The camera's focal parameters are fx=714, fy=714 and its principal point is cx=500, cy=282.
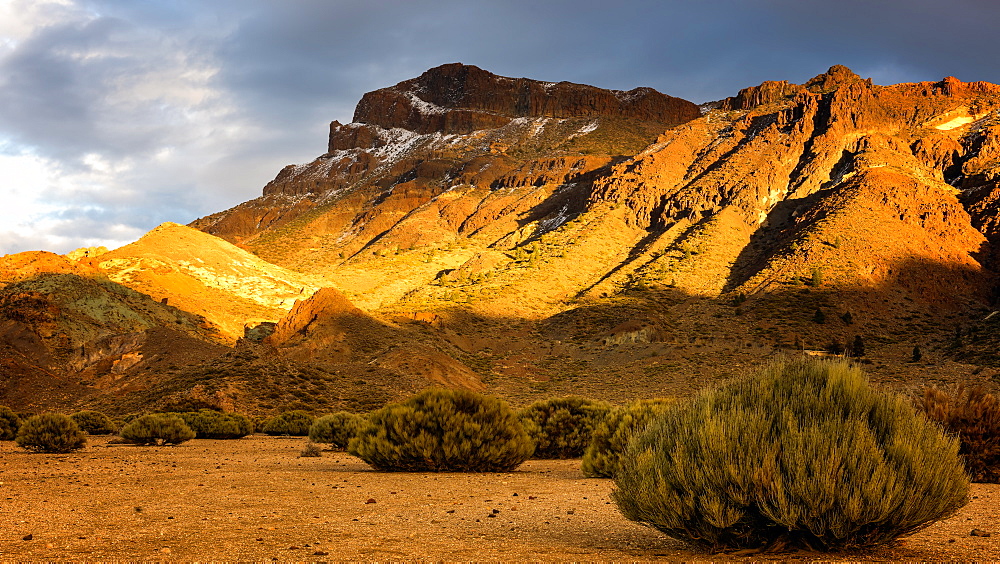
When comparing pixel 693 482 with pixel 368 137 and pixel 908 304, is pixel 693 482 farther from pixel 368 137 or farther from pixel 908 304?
pixel 368 137

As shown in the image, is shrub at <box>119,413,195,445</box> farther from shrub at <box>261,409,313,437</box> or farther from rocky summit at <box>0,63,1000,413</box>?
rocky summit at <box>0,63,1000,413</box>

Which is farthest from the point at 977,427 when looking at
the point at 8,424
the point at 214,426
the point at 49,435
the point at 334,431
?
the point at 8,424

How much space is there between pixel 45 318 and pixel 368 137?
155330 mm

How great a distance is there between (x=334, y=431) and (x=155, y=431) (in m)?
6.05

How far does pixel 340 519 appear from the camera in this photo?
8711 mm

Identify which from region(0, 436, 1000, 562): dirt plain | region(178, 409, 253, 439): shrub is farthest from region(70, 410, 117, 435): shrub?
region(0, 436, 1000, 562): dirt plain

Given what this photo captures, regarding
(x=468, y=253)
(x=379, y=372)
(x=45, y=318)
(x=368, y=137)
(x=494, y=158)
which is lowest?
(x=379, y=372)

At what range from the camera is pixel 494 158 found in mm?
146625

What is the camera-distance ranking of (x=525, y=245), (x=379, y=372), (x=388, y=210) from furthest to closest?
(x=388, y=210) → (x=525, y=245) → (x=379, y=372)

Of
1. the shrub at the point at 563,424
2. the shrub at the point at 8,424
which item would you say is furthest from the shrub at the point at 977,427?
the shrub at the point at 8,424

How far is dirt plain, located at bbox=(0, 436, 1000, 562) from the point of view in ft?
21.1

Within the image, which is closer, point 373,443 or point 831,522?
point 831,522

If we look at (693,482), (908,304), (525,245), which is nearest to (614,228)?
(525,245)

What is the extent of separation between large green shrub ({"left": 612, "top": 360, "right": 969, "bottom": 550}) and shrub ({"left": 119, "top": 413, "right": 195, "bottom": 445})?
20876 mm
